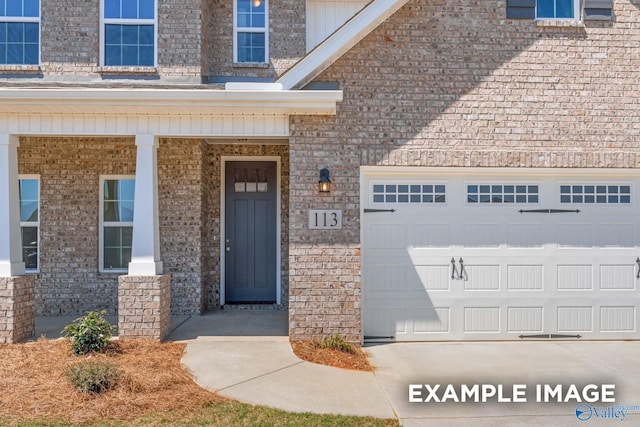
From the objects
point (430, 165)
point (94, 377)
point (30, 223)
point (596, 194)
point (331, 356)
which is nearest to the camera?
point (94, 377)

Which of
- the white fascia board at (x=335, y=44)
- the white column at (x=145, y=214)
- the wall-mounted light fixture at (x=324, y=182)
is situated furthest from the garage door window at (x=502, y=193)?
the white column at (x=145, y=214)

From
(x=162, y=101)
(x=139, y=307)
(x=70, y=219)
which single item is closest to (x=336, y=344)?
(x=139, y=307)

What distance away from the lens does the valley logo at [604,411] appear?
4941 millimetres

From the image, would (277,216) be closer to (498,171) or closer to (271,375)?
(498,171)

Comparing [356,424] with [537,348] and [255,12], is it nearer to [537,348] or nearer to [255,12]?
[537,348]

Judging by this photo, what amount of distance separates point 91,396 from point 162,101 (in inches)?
153

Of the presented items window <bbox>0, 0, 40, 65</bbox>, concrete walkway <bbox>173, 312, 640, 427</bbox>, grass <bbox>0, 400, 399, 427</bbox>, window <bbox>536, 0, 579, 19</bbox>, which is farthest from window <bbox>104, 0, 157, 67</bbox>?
grass <bbox>0, 400, 399, 427</bbox>

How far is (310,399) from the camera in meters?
5.27

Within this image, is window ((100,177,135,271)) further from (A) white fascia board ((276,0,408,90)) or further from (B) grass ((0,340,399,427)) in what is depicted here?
(A) white fascia board ((276,0,408,90))

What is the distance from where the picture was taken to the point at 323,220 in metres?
7.45

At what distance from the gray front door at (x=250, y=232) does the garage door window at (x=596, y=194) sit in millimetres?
5289

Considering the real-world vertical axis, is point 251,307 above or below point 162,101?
below

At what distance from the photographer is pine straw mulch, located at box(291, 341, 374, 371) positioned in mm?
6480

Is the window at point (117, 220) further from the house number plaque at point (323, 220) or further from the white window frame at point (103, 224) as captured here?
A: the house number plaque at point (323, 220)
